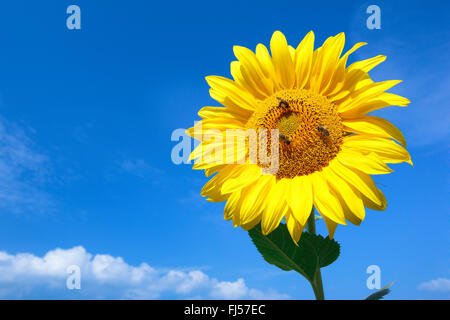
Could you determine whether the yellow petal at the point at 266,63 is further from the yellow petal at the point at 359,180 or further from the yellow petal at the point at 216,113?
the yellow petal at the point at 359,180

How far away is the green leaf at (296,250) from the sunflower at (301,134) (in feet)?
0.37

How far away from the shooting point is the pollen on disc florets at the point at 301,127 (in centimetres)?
309

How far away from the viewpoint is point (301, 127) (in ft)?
10.6

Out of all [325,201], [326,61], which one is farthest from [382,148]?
[326,61]

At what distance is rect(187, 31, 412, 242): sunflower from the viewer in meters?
2.78

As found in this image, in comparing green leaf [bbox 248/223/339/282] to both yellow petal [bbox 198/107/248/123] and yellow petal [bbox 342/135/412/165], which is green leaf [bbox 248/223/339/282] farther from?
yellow petal [bbox 198/107/248/123]

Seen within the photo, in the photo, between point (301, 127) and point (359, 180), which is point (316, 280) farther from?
point (301, 127)

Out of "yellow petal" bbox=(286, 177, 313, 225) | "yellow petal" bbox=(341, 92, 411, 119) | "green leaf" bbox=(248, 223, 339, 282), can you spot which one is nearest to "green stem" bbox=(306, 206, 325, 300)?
"green leaf" bbox=(248, 223, 339, 282)

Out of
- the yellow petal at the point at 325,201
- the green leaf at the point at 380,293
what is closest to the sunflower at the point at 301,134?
the yellow petal at the point at 325,201

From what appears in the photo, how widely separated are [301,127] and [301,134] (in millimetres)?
73
